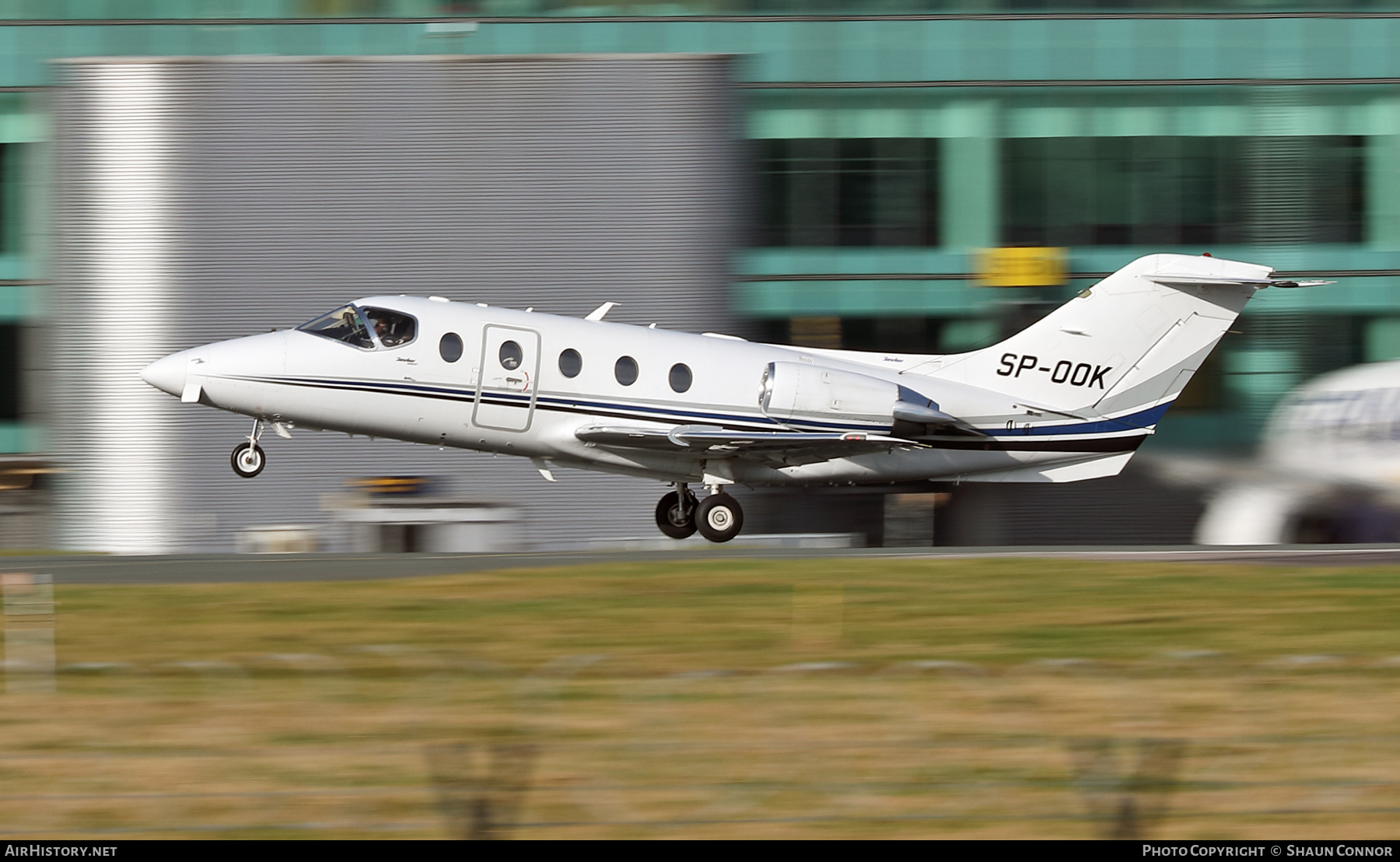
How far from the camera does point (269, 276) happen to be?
1072 inches

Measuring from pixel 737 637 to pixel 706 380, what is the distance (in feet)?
23.3

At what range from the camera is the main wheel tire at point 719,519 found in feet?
70.6

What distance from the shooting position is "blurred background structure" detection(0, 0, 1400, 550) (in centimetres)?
2714

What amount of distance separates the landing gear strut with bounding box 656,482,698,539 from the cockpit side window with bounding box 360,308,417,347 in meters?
4.43

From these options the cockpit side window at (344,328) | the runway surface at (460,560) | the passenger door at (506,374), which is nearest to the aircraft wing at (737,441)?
the passenger door at (506,374)

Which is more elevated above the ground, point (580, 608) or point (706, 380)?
point (706, 380)

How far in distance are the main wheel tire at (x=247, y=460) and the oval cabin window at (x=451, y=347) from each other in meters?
2.59

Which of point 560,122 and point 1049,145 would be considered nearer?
point 560,122

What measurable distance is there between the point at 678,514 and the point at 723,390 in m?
2.34

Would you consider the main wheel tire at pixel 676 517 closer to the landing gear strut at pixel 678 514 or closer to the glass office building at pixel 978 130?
the landing gear strut at pixel 678 514

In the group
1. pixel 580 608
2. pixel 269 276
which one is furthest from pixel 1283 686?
pixel 269 276

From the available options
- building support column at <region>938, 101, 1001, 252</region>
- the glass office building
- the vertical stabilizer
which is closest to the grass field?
the vertical stabilizer
